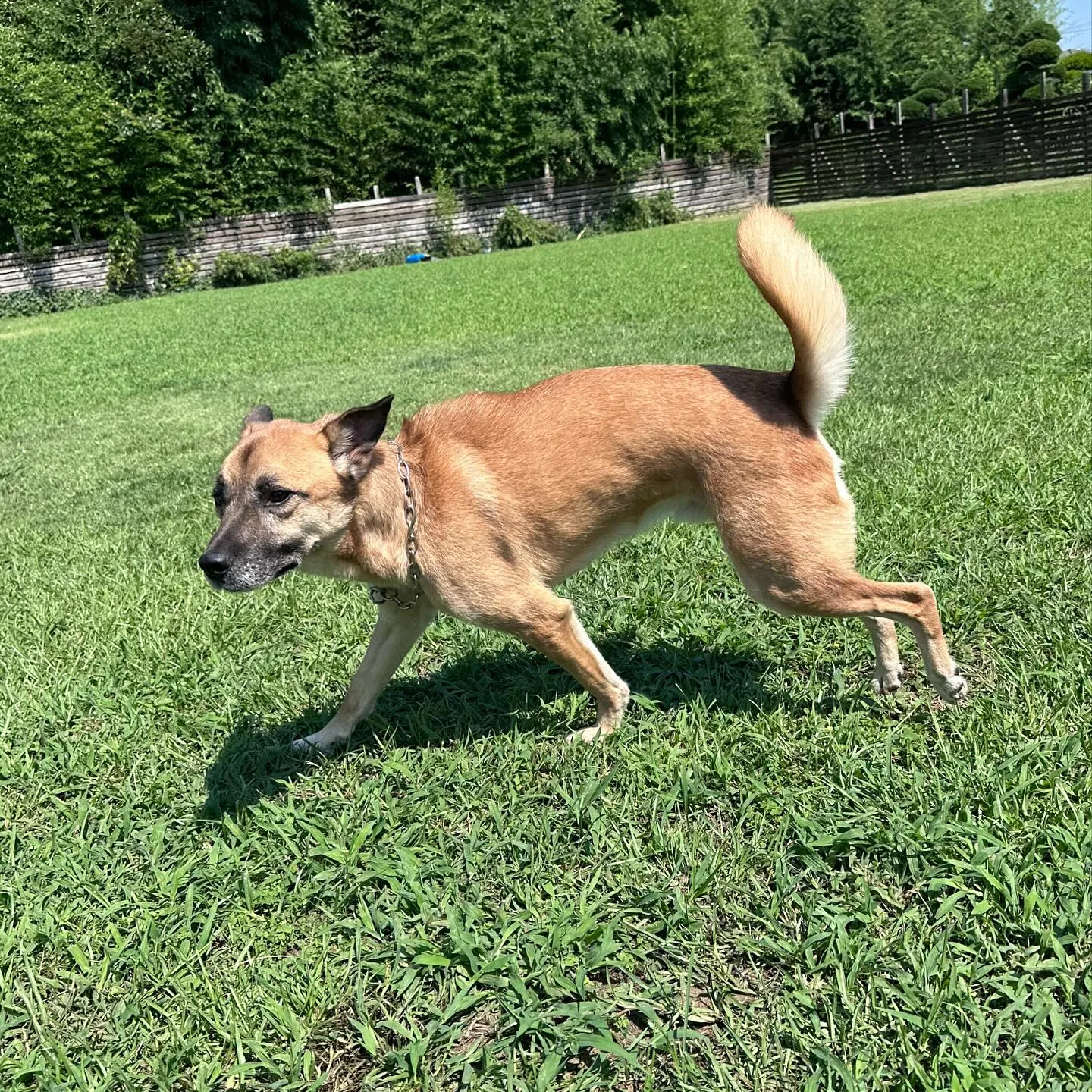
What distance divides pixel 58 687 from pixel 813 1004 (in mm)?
3275

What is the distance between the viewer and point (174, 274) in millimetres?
29562

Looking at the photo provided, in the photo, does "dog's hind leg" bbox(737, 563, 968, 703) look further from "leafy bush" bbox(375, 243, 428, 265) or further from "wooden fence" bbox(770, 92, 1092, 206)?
"wooden fence" bbox(770, 92, 1092, 206)

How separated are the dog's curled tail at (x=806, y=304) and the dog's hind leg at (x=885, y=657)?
2.62 ft

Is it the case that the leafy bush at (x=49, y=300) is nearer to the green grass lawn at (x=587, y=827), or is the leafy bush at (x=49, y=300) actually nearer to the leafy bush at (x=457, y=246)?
the leafy bush at (x=457, y=246)

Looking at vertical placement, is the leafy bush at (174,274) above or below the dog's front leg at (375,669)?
below

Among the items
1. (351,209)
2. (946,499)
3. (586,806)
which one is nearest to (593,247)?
(351,209)

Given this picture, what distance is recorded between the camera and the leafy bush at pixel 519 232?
32188 mm

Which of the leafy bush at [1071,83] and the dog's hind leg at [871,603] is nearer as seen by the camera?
the dog's hind leg at [871,603]

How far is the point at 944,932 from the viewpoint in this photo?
221 cm

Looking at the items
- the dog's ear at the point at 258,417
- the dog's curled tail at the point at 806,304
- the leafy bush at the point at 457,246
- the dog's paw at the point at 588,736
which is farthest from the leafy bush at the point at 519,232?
the dog's paw at the point at 588,736

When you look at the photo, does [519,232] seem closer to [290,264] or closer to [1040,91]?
[290,264]

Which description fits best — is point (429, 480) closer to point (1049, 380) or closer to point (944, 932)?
point (944, 932)

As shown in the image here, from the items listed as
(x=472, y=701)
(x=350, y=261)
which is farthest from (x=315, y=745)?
(x=350, y=261)

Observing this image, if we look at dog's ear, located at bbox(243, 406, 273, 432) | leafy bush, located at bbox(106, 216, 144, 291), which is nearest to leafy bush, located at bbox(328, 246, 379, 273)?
leafy bush, located at bbox(106, 216, 144, 291)
